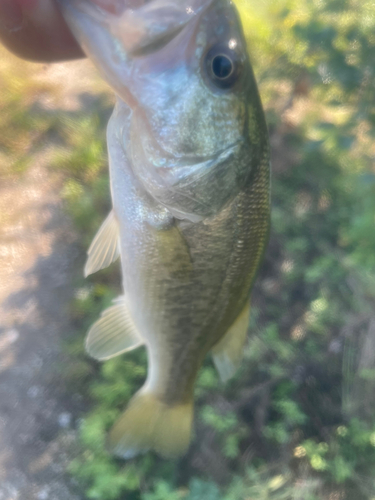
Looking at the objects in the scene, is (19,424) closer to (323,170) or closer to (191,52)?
(191,52)

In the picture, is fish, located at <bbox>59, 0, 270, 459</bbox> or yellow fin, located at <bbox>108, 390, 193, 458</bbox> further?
yellow fin, located at <bbox>108, 390, 193, 458</bbox>

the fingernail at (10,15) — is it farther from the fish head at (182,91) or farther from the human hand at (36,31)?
the fish head at (182,91)

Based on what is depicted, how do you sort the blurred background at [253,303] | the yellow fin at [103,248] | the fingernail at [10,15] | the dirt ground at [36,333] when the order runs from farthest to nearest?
the dirt ground at [36,333] → the blurred background at [253,303] → the yellow fin at [103,248] → the fingernail at [10,15]

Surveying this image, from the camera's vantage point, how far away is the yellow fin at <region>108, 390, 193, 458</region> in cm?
112

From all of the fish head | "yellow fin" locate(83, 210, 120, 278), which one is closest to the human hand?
the fish head

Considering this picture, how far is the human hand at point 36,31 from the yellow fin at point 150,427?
3.85ft

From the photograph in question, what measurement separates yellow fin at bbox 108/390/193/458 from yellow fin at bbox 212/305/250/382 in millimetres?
258

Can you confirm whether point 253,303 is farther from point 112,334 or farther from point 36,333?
point 36,333

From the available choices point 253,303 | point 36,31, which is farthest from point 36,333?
point 36,31

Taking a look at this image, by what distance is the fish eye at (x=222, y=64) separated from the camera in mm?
621

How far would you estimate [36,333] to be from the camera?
6.87ft

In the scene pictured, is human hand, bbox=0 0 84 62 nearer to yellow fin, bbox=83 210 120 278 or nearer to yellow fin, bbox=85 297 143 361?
yellow fin, bbox=83 210 120 278

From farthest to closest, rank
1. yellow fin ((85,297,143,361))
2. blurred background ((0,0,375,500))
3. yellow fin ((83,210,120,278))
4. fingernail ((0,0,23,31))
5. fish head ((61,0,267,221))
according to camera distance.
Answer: blurred background ((0,0,375,500)) < yellow fin ((85,297,143,361)) < yellow fin ((83,210,120,278)) < fingernail ((0,0,23,31)) < fish head ((61,0,267,221))

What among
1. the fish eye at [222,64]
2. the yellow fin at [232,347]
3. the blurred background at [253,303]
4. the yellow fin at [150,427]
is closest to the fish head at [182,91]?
the fish eye at [222,64]
